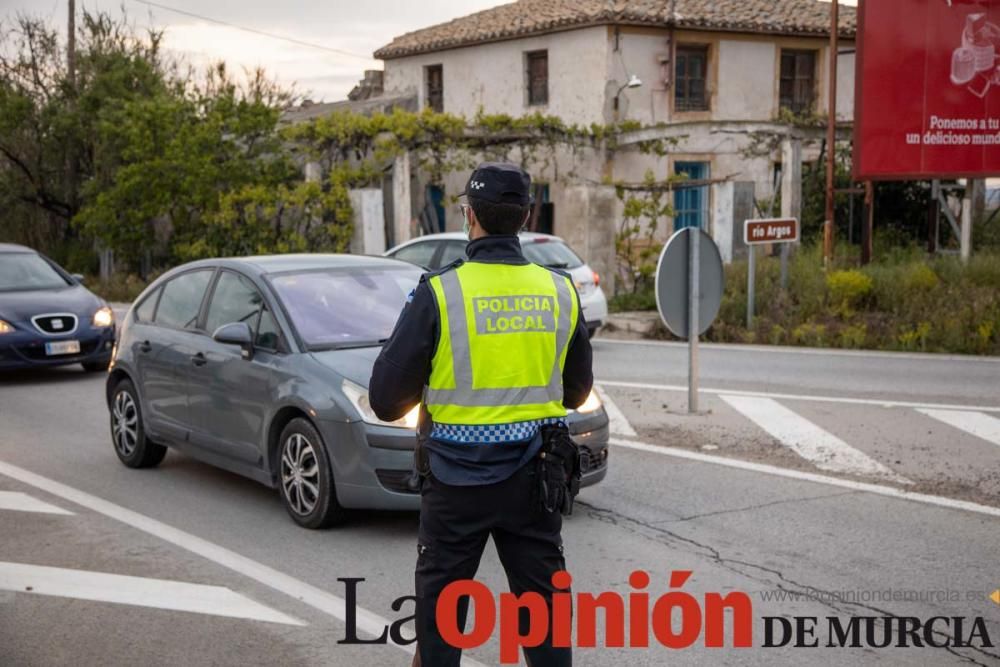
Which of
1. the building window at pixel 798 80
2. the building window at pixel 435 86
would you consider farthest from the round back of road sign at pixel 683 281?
the building window at pixel 435 86

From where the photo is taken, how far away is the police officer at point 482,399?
3.64 meters

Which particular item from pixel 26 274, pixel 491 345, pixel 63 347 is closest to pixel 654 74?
pixel 26 274

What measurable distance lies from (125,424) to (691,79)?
83.7 ft

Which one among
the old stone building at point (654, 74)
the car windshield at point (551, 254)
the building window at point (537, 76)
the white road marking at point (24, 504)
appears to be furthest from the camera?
the building window at point (537, 76)

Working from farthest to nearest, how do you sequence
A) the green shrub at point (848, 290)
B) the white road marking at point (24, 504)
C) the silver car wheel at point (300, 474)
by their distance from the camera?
the green shrub at point (848, 290) → the white road marking at point (24, 504) → the silver car wheel at point (300, 474)

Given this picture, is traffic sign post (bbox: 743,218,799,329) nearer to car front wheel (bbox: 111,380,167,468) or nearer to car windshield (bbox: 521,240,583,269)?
car windshield (bbox: 521,240,583,269)

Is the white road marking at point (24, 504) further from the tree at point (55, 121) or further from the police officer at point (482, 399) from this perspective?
the tree at point (55, 121)

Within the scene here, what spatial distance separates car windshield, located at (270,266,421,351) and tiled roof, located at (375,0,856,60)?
2330 centimetres

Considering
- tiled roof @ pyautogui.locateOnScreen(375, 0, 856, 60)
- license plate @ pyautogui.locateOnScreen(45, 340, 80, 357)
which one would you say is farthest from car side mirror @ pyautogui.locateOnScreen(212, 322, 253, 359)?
tiled roof @ pyautogui.locateOnScreen(375, 0, 856, 60)

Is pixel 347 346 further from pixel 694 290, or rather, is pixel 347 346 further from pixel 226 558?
pixel 694 290

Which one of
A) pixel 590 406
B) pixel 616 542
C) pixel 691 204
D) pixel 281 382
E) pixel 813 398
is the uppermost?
pixel 691 204

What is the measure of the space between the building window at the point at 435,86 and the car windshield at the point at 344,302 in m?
27.7

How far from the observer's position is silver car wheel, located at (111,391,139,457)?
28.6 ft

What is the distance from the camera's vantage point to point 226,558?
20.6 feet
